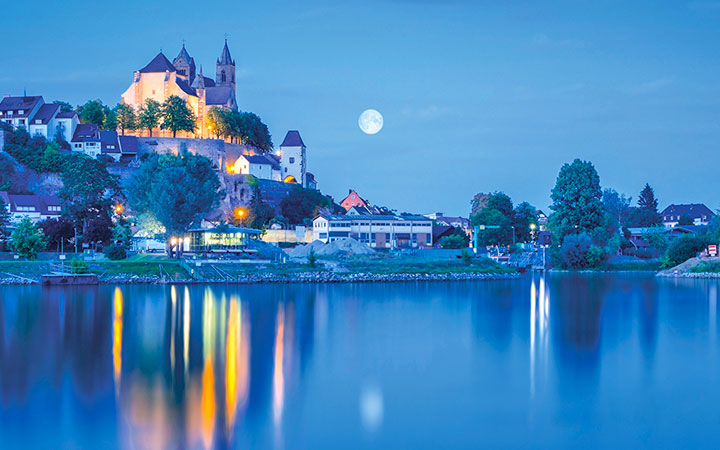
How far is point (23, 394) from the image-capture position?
13.8 meters

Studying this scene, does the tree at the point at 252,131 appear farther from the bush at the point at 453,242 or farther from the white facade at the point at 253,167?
the bush at the point at 453,242

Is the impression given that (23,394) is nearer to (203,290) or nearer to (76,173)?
(203,290)

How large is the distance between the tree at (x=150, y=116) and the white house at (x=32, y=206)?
16.1 m

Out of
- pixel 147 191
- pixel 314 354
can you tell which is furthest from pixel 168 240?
pixel 314 354

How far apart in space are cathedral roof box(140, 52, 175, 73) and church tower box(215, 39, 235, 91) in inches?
587

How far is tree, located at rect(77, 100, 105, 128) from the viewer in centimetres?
7719

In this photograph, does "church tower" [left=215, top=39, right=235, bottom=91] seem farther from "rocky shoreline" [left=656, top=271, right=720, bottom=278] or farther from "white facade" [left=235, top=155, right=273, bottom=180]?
"rocky shoreline" [left=656, top=271, right=720, bottom=278]

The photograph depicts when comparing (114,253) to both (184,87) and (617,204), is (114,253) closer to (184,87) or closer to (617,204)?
(184,87)

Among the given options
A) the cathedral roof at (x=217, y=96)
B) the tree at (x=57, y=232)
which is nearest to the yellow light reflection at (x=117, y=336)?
the tree at (x=57, y=232)

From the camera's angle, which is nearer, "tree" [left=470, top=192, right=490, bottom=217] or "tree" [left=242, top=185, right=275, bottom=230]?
"tree" [left=242, top=185, right=275, bottom=230]

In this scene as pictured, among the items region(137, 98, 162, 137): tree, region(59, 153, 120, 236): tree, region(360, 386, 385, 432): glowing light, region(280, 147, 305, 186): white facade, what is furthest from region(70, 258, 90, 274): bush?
region(280, 147, 305, 186): white facade

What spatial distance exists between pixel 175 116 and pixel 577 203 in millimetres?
37957

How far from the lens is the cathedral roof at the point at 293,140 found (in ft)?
281

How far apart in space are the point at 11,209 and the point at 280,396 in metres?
48.5
